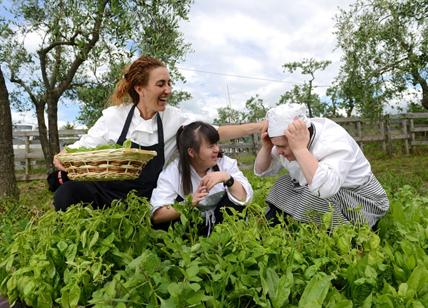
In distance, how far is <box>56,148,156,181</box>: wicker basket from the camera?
1916mm

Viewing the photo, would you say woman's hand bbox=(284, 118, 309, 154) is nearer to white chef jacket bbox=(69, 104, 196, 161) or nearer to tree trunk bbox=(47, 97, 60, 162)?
white chef jacket bbox=(69, 104, 196, 161)

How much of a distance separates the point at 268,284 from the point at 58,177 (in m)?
1.64

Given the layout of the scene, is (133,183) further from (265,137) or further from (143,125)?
(265,137)

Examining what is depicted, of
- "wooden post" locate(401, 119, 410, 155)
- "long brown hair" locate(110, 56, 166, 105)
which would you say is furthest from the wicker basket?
"wooden post" locate(401, 119, 410, 155)

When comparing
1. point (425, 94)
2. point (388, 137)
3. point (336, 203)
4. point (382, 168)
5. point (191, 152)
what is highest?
point (425, 94)

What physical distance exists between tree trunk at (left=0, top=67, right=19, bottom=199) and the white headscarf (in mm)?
4280

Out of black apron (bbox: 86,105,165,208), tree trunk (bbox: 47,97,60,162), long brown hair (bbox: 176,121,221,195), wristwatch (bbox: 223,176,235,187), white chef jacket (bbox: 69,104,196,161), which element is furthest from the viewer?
tree trunk (bbox: 47,97,60,162)

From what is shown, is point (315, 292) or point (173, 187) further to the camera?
point (173, 187)

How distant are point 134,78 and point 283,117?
1.11 m

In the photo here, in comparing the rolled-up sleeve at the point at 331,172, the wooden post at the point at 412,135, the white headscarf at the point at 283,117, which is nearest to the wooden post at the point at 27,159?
the wooden post at the point at 412,135

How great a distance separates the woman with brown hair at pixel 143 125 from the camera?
269 cm

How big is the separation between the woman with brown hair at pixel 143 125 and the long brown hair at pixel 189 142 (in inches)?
10.0

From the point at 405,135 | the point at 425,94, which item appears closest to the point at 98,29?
the point at 425,94

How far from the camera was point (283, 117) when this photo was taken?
2.10 m
